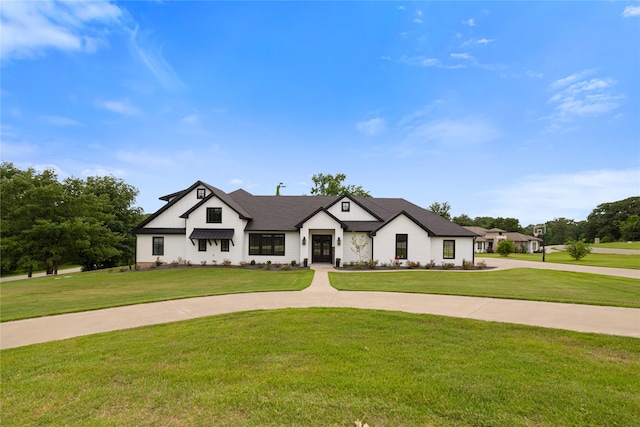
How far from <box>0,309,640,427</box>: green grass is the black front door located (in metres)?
18.6

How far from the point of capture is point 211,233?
22.9 m

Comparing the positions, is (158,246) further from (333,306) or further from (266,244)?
(333,306)

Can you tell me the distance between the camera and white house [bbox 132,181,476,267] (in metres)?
23.2

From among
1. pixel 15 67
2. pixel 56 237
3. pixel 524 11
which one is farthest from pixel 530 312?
pixel 56 237

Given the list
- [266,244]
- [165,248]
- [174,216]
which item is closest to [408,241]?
[266,244]

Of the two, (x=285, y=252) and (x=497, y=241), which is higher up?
(x=285, y=252)

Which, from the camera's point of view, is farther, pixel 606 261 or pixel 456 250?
pixel 606 261

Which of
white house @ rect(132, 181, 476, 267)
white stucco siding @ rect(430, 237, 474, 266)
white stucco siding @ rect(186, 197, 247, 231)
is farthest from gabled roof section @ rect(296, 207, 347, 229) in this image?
white stucco siding @ rect(430, 237, 474, 266)

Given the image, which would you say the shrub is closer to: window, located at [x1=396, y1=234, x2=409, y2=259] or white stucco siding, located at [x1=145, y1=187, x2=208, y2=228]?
window, located at [x1=396, y1=234, x2=409, y2=259]

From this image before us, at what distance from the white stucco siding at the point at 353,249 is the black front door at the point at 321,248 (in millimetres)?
1708

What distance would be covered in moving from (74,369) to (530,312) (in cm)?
999

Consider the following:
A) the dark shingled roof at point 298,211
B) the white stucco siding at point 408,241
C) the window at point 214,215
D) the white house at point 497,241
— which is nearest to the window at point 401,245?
the white stucco siding at point 408,241

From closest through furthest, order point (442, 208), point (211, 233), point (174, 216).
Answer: point (211, 233)
point (174, 216)
point (442, 208)

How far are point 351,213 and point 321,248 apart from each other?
4038 millimetres
